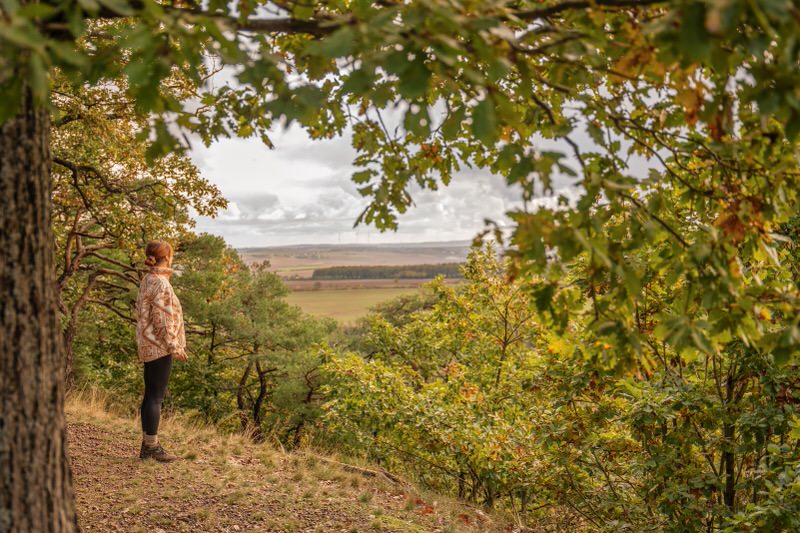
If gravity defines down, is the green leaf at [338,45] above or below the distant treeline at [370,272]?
above

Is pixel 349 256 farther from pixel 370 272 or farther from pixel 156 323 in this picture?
pixel 156 323

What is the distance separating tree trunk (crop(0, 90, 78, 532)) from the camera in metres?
1.94

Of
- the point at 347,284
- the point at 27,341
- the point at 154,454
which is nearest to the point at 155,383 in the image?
the point at 154,454

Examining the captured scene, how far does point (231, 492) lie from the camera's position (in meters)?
5.07

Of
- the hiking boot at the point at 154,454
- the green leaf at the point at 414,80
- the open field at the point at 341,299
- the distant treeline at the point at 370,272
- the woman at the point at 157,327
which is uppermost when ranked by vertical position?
the green leaf at the point at 414,80

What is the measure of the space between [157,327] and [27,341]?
3.04 m

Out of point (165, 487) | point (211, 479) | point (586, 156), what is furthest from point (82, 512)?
point (586, 156)

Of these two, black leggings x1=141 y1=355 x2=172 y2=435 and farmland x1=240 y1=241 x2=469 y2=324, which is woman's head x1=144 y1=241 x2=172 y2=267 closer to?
black leggings x1=141 y1=355 x2=172 y2=435

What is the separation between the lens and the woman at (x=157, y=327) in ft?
16.0

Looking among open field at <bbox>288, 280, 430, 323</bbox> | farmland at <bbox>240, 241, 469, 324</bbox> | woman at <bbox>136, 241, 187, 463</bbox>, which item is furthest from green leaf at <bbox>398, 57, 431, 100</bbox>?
open field at <bbox>288, 280, 430, 323</bbox>

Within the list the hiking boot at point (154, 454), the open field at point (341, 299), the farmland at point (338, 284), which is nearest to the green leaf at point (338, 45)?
the hiking boot at point (154, 454)

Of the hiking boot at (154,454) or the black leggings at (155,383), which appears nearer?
the black leggings at (155,383)

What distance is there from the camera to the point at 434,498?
632 cm

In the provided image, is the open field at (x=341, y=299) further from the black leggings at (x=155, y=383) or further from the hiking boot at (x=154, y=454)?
the black leggings at (x=155, y=383)
